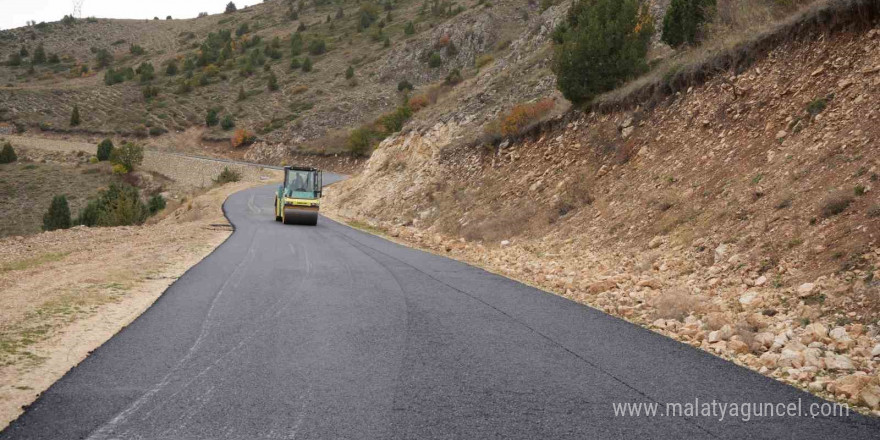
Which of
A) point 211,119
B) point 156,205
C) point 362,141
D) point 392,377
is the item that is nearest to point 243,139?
point 211,119

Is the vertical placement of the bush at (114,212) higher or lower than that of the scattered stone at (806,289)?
lower

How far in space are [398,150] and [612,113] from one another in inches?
755

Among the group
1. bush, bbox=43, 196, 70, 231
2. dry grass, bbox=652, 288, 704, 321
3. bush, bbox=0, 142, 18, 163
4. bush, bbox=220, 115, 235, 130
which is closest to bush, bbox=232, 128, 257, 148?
bush, bbox=220, 115, 235, 130

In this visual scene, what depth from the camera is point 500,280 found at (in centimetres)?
1240

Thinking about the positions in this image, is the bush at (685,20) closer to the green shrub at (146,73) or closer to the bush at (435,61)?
the bush at (435,61)

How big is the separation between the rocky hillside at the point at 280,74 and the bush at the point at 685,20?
17.2 m

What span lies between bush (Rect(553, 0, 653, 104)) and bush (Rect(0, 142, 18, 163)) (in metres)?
58.0

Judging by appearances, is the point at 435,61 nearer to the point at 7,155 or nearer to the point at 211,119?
the point at 211,119

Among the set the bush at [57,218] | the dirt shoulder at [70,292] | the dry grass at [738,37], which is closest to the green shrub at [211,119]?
the bush at [57,218]

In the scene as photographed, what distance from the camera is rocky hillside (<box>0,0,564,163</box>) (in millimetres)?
70375

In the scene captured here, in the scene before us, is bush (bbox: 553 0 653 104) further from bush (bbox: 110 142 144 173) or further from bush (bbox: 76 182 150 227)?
bush (bbox: 110 142 144 173)

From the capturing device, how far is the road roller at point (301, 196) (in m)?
26.5

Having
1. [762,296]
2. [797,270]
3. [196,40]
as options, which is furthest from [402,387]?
[196,40]

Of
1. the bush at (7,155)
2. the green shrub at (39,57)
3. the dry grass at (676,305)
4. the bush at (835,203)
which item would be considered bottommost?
the bush at (7,155)
